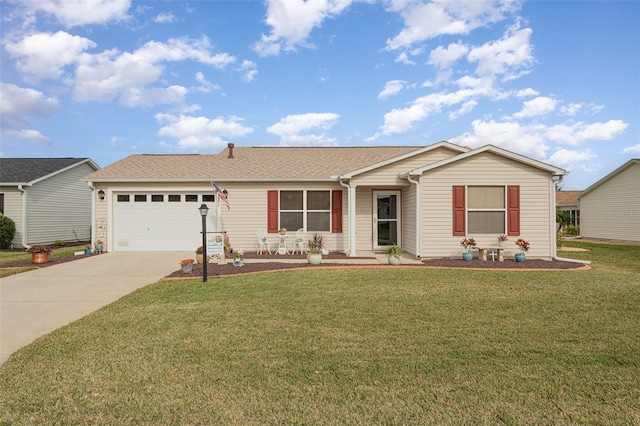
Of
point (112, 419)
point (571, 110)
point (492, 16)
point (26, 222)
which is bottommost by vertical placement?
point (112, 419)

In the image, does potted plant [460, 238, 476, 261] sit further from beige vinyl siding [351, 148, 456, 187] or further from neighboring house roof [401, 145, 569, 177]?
beige vinyl siding [351, 148, 456, 187]

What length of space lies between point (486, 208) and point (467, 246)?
4.34 ft

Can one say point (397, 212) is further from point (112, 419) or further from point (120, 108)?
point (120, 108)

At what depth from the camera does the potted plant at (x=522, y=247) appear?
31.8 ft

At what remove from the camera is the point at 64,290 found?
6.75 m

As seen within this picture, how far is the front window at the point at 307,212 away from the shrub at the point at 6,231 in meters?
11.6

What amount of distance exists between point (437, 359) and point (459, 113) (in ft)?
50.3

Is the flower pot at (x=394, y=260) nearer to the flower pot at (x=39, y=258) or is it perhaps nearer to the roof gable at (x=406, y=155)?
the roof gable at (x=406, y=155)

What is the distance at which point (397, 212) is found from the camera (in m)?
12.4

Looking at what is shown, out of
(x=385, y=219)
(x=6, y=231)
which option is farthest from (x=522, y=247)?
(x=6, y=231)

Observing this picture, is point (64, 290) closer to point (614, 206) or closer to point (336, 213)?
point (336, 213)

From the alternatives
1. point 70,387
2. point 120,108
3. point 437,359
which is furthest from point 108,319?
point 120,108

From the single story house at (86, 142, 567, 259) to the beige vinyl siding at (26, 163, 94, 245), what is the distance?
17.1 feet

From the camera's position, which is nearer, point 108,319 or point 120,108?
point 108,319
